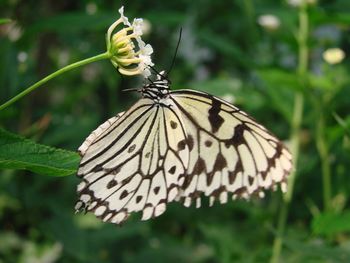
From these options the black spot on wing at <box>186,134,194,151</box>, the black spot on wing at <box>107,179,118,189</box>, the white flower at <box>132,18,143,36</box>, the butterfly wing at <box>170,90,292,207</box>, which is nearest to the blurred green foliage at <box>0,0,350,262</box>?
the butterfly wing at <box>170,90,292,207</box>

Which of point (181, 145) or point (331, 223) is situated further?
point (331, 223)

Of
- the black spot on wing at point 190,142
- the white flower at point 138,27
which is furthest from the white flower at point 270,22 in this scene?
the white flower at point 138,27

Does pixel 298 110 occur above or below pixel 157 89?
above

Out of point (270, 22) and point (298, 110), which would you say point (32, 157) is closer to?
point (298, 110)

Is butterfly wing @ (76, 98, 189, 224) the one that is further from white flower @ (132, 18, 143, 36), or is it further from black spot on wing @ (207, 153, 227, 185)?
white flower @ (132, 18, 143, 36)

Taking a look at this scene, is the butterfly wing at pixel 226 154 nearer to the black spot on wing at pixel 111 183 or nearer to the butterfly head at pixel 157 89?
the butterfly head at pixel 157 89

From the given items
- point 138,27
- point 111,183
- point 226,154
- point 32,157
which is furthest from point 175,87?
point 32,157

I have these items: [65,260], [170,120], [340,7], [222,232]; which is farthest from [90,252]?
[340,7]
